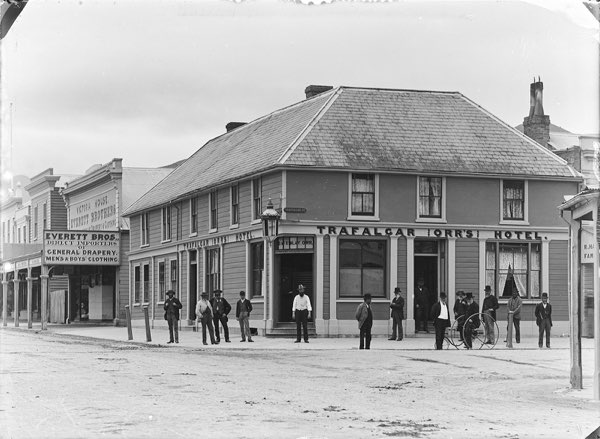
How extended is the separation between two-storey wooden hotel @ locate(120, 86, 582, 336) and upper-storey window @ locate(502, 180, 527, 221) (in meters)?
0.03

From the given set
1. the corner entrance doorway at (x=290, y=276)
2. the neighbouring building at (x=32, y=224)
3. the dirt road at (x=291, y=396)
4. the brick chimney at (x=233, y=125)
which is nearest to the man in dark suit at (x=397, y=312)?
the corner entrance doorway at (x=290, y=276)

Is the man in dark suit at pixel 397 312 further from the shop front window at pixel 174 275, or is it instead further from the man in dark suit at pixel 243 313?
the shop front window at pixel 174 275

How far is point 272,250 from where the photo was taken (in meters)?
33.6

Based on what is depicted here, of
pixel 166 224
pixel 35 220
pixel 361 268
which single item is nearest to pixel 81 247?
pixel 166 224

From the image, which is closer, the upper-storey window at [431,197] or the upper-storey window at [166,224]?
the upper-storey window at [431,197]

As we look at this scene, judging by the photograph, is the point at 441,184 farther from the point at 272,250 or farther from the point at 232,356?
the point at 232,356

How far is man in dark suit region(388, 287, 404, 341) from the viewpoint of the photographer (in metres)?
30.4

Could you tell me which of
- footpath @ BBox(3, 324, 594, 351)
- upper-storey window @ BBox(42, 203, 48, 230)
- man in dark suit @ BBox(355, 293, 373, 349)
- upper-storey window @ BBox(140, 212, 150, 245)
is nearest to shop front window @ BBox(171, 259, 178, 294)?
upper-storey window @ BBox(140, 212, 150, 245)

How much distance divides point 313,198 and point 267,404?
19.9m

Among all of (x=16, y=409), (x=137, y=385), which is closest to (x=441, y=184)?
(x=137, y=385)

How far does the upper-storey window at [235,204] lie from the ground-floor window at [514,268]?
29.7ft

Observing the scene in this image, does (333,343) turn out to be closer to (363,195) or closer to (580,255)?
(363,195)

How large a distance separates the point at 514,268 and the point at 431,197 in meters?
3.81

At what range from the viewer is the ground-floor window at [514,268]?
3478 centimetres
